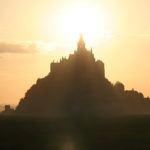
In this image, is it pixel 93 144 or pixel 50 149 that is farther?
pixel 93 144

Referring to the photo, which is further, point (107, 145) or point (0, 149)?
point (107, 145)

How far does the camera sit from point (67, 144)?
174 ft

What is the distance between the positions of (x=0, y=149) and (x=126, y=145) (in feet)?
47.5

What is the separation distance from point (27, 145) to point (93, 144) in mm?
7825

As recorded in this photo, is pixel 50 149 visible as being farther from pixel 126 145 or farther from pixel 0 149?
pixel 126 145

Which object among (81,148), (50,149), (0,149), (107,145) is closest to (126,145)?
(107,145)

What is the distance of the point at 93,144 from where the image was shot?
54031mm

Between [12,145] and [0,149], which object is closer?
[0,149]

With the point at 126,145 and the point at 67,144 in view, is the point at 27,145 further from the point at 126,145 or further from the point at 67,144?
the point at 126,145

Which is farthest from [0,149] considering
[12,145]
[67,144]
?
[67,144]

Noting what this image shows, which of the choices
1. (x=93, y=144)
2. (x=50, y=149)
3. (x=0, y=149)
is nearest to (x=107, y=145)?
(x=93, y=144)

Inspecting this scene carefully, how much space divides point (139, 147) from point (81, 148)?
20.7 feet

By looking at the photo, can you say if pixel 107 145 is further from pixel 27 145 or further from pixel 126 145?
pixel 27 145

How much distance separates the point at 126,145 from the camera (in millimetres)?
52688
